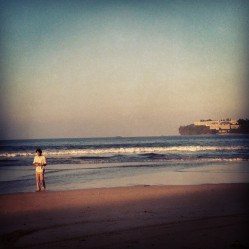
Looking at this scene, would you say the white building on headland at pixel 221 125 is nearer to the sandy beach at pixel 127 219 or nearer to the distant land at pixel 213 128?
the distant land at pixel 213 128

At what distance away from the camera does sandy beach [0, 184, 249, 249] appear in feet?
19.8

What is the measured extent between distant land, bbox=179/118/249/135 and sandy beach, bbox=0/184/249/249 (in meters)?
91.0

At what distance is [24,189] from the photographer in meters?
14.1

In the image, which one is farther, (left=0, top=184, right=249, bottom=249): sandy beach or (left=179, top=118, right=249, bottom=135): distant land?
(left=179, top=118, right=249, bottom=135): distant land

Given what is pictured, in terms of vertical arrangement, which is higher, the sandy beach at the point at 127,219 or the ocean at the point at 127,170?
the sandy beach at the point at 127,219

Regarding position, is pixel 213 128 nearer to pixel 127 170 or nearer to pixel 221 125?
pixel 221 125

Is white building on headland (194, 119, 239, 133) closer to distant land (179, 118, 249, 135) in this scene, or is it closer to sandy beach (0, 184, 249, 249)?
distant land (179, 118, 249, 135)

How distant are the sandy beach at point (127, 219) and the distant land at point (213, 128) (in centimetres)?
9098

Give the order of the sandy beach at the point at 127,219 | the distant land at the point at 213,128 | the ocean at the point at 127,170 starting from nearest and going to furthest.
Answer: the sandy beach at the point at 127,219 < the ocean at the point at 127,170 < the distant land at the point at 213,128

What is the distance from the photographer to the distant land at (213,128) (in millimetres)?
103069

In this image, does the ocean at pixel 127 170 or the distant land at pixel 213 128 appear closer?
the ocean at pixel 127 170

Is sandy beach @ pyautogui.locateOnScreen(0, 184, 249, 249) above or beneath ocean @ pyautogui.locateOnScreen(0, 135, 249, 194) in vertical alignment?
above

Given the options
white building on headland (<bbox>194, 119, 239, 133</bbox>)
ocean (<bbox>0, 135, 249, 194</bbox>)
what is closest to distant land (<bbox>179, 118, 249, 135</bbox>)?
white building on headland (<bbox>194, 119, 239, 133</bbox>)

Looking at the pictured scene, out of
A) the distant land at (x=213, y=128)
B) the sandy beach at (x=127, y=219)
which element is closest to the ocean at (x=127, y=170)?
the sandy beach at (x=127, y=219)
